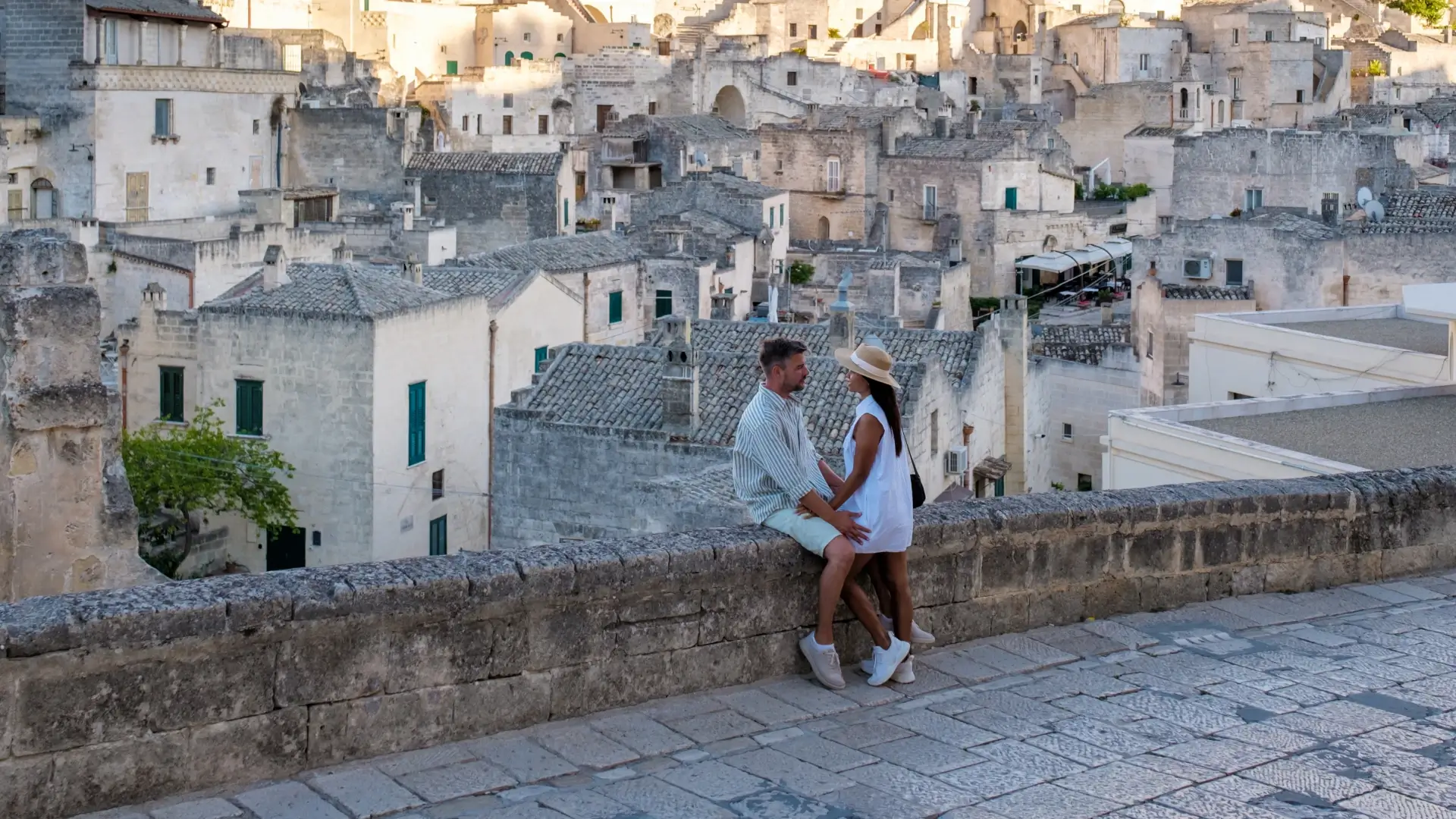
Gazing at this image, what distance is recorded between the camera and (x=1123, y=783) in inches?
240

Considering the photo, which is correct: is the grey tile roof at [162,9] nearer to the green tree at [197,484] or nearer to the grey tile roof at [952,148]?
the grey tile roof at [952,148]

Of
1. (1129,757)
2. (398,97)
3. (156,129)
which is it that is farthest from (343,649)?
(398,97)

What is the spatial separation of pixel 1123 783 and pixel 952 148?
43983 mm

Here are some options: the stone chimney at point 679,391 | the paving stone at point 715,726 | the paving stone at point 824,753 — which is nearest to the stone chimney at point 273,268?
the stone chimney at point 679,391

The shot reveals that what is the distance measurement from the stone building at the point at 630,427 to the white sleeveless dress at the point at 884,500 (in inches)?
452

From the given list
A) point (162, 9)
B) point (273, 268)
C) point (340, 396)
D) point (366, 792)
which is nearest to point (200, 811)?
point (366, 792)

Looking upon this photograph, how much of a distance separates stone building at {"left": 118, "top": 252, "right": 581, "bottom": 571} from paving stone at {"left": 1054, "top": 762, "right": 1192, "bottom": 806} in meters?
18.7

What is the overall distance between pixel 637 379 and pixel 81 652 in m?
15.9

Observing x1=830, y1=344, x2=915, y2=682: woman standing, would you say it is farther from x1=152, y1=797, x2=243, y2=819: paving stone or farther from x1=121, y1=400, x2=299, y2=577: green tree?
x1=121, y1=400, x2=299, y2=577: green tree

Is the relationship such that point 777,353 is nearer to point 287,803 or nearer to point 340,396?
point 287,803

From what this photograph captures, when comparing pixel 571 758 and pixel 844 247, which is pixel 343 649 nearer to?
pixel 571 758

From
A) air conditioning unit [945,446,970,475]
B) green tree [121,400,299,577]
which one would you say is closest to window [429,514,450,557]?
green tree [121,400,299,577]

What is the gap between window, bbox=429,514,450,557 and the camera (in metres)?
25.5

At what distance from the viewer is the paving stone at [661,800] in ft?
18.9
